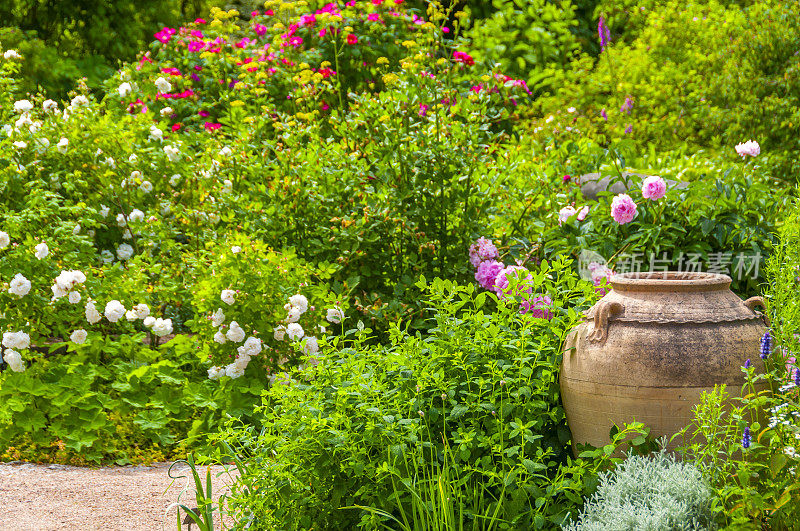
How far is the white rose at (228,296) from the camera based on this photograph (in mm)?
3852

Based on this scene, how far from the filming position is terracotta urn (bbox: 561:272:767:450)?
2.70 metres

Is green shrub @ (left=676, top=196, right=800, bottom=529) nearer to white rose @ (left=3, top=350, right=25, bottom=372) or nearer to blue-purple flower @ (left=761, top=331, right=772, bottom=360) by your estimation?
blue-purple flower @ (left=761, top=331, right=772, bottom=360)

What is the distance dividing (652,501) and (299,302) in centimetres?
203

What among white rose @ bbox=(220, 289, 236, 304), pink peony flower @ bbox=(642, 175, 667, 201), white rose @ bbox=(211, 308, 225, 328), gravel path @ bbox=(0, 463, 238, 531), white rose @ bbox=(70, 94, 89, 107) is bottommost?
gravel path @ bbox=(0, 463, 238, 531)

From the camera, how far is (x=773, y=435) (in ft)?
8.20

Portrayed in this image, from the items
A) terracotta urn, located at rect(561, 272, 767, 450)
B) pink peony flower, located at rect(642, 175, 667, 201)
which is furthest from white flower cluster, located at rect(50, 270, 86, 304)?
pink peony flower, located at rect(642, 175, 667, 201)

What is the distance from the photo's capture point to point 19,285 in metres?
4.03

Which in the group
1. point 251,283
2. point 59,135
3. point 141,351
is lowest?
point 141,351

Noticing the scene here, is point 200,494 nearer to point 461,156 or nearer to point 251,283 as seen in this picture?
Answer: point 251,283

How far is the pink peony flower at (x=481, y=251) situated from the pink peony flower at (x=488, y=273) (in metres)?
0.09

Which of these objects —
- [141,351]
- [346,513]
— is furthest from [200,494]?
[141,351]

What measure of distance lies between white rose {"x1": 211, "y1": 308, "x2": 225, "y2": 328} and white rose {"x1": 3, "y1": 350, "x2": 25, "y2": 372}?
100 cm

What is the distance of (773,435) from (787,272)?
0.72 m

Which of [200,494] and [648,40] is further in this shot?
[648,40]
